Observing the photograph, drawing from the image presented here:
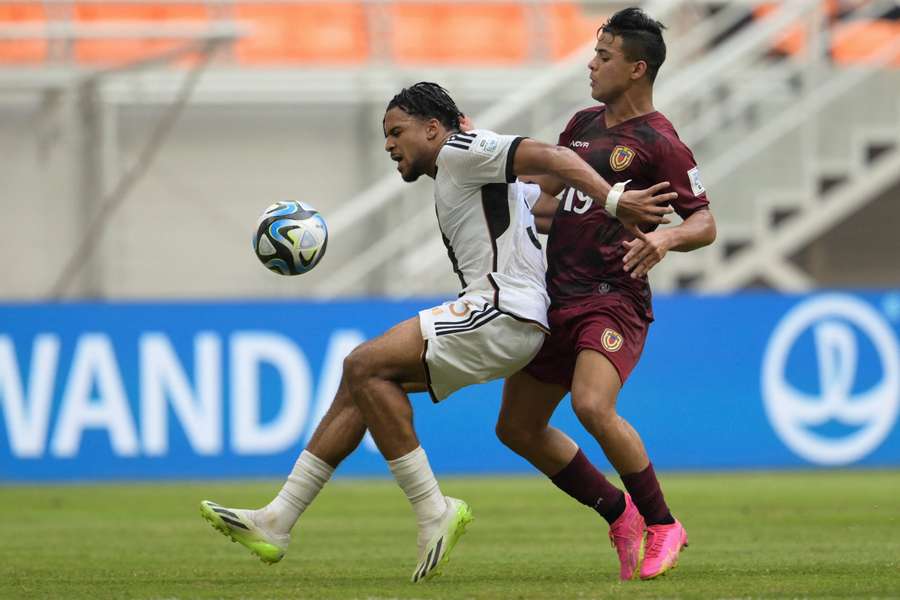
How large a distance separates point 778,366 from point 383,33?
6378 mm

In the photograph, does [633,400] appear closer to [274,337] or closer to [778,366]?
[778,366]

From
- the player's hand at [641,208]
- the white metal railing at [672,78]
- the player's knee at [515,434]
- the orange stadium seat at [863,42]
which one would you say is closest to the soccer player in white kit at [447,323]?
the player's hand at [641,208]

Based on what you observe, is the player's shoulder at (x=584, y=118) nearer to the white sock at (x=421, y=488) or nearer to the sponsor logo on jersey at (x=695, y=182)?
the sponsor logo on jersey at (x=695, y=182)

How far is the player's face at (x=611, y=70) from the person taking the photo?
6.71 m

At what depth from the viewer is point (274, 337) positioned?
1407 cm

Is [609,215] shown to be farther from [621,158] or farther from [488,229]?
[488,229]

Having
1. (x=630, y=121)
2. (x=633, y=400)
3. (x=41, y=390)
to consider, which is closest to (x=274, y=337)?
(x=41, y=390)

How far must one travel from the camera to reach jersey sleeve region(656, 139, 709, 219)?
6590 millimetres

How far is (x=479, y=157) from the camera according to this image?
636cm

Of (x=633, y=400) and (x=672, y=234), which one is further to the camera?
(x=633, y=400)

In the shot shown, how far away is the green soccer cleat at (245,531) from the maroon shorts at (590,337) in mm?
1223

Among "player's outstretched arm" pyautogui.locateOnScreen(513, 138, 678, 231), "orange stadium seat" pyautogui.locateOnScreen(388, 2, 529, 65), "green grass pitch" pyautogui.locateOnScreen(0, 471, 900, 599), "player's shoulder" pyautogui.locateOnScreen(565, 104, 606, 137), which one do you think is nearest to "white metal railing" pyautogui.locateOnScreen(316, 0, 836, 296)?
"orange stadium seat" pyautogui.locateOnScreen(388, 2, 529, 65)

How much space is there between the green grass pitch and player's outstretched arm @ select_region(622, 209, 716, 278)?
1188 millimetres

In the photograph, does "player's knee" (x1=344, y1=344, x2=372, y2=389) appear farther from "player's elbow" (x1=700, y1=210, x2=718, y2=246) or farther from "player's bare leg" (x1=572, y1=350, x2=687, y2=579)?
"player's elbow" (x1=700, y1=210, x2=718, y2=246)
